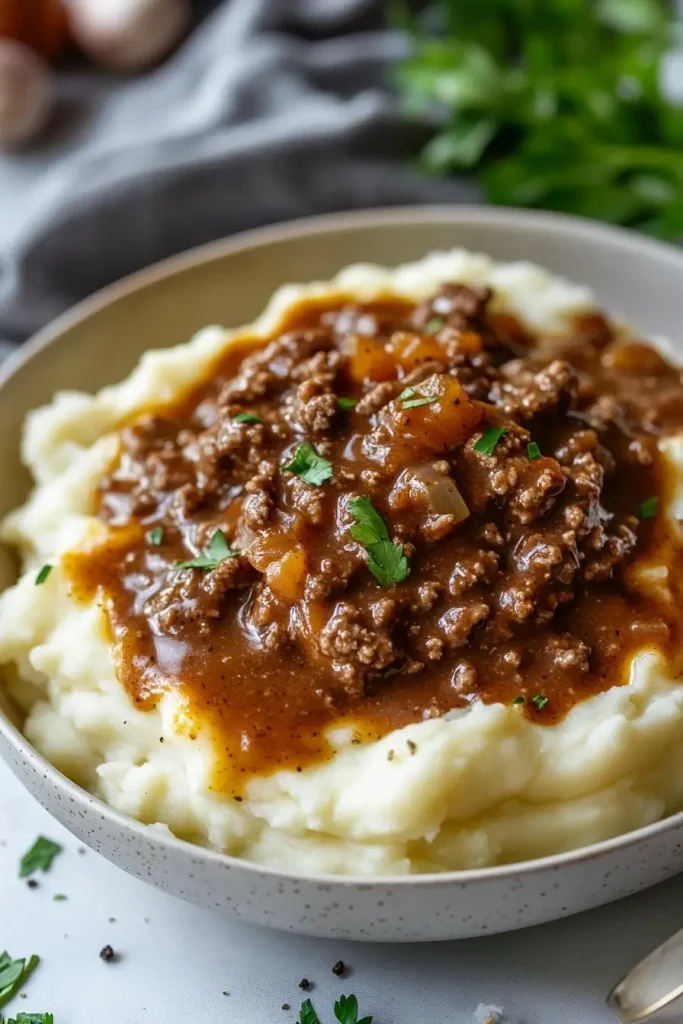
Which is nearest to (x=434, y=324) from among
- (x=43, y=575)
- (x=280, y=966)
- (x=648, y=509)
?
(x=648, y=509)

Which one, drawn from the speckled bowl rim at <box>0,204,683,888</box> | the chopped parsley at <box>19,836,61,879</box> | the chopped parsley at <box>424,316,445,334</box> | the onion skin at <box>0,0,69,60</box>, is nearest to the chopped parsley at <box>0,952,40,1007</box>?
the chopped parsley at <box>19,836,61,879</box>

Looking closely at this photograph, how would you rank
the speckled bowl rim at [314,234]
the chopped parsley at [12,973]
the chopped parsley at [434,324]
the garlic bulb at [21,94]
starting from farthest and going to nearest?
the garlic bulb at [21,94] < the chopped parsley at [434,324] < the chopped parsley at [12,973] < the speckled bowl rim at [314,234]

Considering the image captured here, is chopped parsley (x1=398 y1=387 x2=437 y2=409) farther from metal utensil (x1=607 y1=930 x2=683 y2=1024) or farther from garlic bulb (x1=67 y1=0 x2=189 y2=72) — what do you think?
garlic bulb (x1=67 y1=0 x2=189 y2=72)

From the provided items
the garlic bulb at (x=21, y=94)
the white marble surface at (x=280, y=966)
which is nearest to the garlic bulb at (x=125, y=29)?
the garlic bulb at (x=21, y=94)

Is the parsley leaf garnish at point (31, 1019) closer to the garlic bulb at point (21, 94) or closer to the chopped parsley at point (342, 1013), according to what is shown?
the chopped parsley at point (342, 1013)

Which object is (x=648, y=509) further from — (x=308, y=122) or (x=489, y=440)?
(x=308, y=122)

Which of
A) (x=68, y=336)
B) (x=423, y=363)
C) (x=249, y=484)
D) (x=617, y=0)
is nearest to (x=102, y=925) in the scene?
(x=249, y=484)
